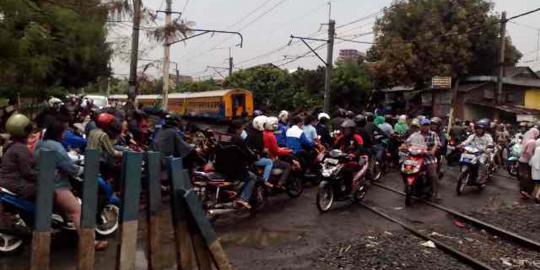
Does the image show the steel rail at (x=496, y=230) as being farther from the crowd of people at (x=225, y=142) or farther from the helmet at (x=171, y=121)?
the helmet at (x=171, y=121)

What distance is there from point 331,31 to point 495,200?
60.9ft

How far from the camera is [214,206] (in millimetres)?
8539

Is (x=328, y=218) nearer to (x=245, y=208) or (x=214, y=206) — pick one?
(x=245, y=208)

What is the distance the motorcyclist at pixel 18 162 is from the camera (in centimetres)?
547

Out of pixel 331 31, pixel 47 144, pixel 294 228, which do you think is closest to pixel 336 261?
pixel 294 228

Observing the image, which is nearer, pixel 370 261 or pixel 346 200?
pixel 370 261

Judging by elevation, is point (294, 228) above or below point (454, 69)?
below

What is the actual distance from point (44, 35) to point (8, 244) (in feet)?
8.45

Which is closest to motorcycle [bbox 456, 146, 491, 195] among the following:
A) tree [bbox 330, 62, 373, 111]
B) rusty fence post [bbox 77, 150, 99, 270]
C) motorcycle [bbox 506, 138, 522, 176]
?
motorcycle [bbox 506, 138, 522, 176]

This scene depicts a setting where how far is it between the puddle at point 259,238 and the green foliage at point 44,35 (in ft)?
10.3

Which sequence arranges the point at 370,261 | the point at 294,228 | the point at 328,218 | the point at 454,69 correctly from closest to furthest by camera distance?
1. the point at 370,261
2. the point at 294,228
3. the point at 328,218
4. the point at 454,69

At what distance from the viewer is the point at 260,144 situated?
9797 mm

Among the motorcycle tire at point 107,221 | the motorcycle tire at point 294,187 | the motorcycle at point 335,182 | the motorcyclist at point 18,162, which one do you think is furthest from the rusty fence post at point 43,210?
the motorcycle tire at point 294,187

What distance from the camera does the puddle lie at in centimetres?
750
